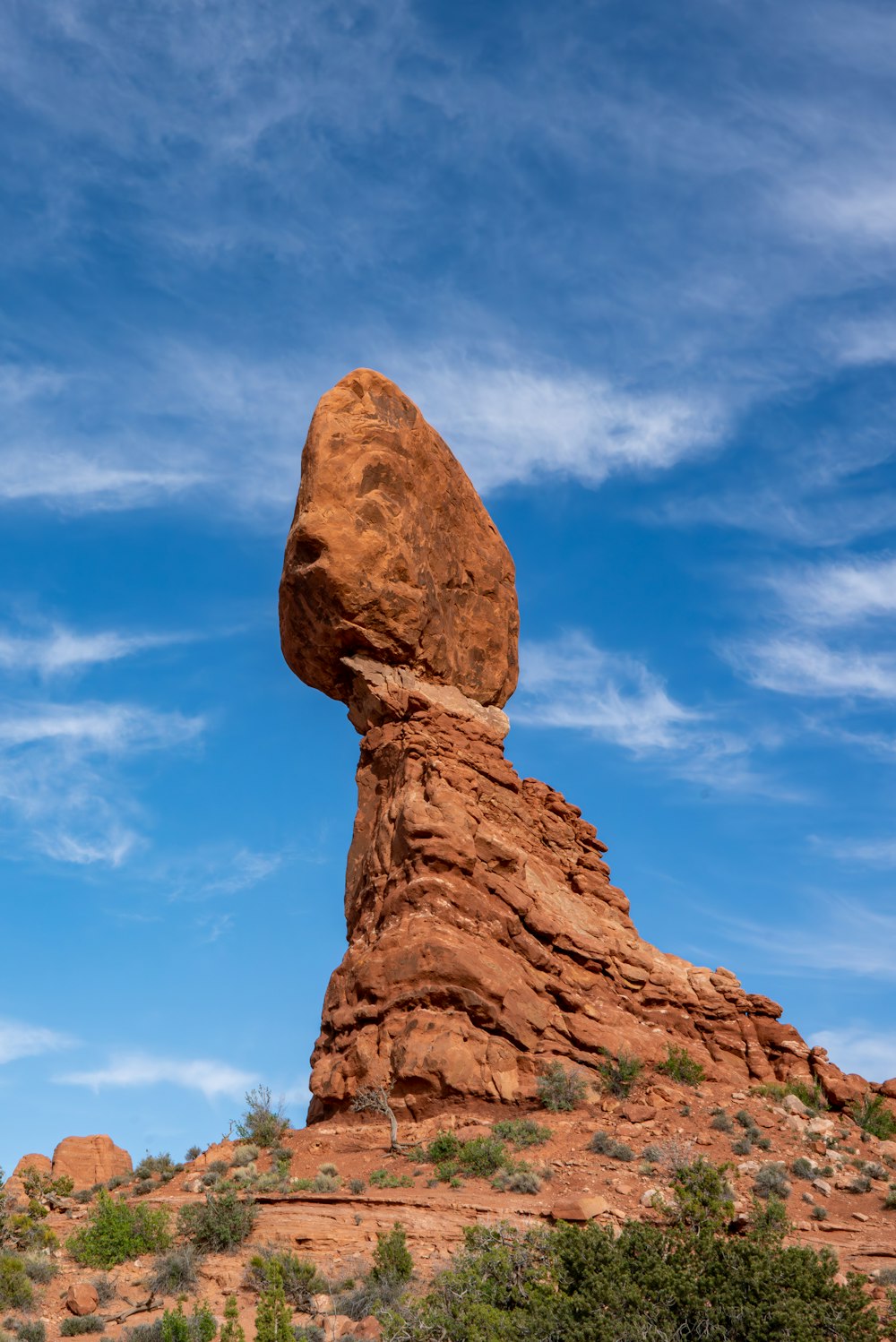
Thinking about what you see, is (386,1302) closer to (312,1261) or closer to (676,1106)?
(312,1261)

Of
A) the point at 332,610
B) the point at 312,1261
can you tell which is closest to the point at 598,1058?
the point at 312,1261

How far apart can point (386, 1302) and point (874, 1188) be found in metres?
9.28

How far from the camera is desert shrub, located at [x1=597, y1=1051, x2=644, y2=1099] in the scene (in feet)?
80.8

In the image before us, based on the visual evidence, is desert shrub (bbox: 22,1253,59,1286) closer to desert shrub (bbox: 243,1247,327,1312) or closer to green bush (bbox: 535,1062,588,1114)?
desert shrub (bbox: 243,1247,327,1312)

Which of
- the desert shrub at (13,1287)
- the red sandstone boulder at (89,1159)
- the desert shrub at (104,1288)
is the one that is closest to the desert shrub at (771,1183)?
the desert shrub at (104,1288)

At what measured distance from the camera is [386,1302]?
17.2 m

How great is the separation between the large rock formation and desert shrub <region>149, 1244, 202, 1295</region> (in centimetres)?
568

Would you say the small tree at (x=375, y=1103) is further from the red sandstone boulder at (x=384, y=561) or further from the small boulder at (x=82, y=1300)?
the red sandstone boulder at (x=384, y=561)

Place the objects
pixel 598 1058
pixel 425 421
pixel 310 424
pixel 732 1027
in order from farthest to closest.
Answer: pixel 425 421, pixel 310 424, pixel 732 1027, pixel 598 1058

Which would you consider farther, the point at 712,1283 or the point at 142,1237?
the point at 142,1237

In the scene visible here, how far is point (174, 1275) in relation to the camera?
18.7 meters

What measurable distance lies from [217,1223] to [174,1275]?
1.09m

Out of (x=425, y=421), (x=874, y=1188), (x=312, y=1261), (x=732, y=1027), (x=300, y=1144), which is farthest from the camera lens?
(x=425, y=421)

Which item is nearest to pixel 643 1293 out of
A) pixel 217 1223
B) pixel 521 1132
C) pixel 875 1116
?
pixel 521 1132
